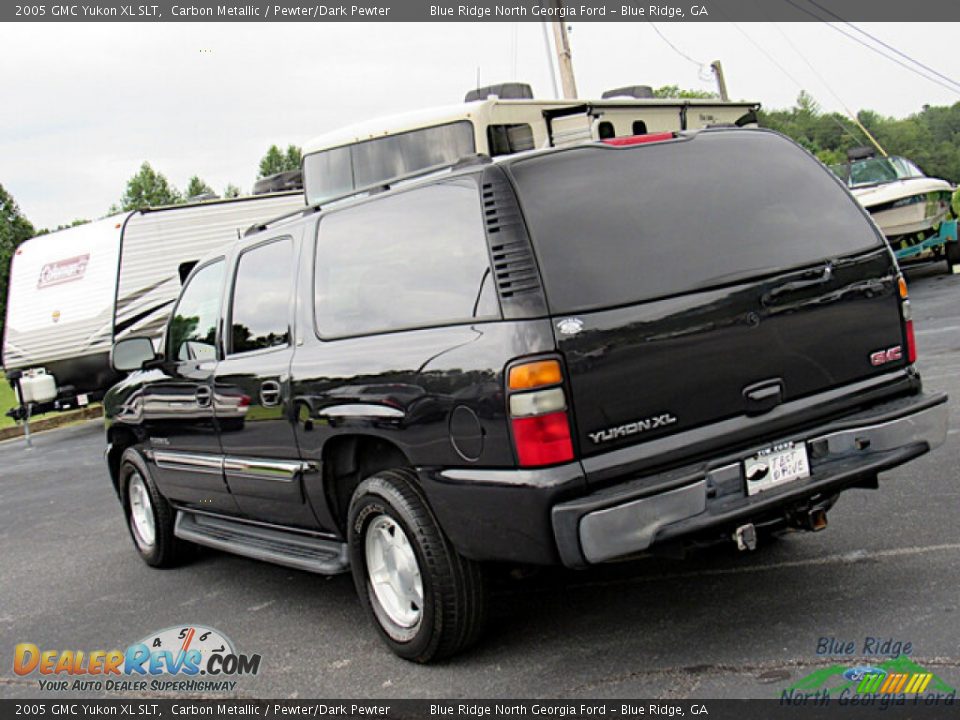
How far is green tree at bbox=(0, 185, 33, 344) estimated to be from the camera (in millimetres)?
46406

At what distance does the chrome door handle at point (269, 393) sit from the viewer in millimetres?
5105

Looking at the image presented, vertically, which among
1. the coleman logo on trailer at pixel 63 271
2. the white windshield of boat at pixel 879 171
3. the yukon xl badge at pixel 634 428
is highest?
the coleman logo on trailer at pixel 63 271

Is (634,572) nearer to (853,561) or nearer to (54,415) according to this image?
(853,561)

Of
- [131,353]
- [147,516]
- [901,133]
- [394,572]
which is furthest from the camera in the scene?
[901,133]

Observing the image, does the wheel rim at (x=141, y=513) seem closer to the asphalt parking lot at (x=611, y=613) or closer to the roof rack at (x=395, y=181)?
the asphalt parking lot at (x=611, y=613)

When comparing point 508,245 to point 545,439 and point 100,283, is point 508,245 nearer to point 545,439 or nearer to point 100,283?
point 545,439

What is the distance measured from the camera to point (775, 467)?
Answer: 4.11 meters

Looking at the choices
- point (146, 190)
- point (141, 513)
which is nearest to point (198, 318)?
point (141, 513)

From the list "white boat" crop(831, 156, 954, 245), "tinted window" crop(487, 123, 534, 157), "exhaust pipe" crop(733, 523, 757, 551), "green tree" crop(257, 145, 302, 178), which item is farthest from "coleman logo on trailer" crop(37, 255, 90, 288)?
"green tree" crop(257, 145, 302, 178)

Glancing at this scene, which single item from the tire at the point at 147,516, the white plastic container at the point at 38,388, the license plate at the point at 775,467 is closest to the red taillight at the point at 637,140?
the license plate at the point at 775,467

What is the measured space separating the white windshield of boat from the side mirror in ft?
40.0

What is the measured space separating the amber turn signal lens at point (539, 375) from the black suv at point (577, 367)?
11 millimetres

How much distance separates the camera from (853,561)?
16.1 feet

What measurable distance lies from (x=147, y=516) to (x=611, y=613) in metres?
3.55
